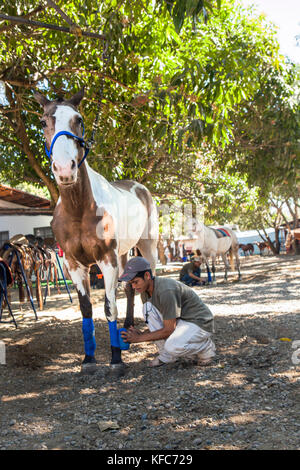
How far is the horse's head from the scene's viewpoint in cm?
356

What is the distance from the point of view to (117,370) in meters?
4.30

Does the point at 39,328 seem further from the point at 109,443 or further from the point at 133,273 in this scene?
the point at 109,443

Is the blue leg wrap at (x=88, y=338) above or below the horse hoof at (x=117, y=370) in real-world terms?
above

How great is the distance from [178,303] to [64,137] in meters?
1.91

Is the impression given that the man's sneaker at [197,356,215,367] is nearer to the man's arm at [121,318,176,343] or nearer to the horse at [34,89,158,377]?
the man's arm at [121,318,176,343]

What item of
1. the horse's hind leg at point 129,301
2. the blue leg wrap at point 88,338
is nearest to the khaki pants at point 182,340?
the blue leg wrap at point 88,338

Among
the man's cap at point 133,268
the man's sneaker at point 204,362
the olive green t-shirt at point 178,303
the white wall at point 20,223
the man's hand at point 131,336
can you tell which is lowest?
the man's sneaker at point 204,362

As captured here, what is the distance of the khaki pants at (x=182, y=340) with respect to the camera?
4.13 meters

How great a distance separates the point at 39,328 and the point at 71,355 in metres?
1.89

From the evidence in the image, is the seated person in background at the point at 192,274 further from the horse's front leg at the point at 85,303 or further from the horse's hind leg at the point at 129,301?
the horse's front leg at the point at 85,303

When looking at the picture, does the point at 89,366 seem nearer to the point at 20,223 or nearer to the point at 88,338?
the point at 88,338

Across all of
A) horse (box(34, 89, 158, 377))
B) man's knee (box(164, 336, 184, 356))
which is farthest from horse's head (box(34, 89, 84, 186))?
man's knee (box(164, 336, 184, 356))

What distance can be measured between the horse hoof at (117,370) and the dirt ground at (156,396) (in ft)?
0.19

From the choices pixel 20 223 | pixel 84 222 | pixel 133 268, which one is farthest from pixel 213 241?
pixel 133 268
